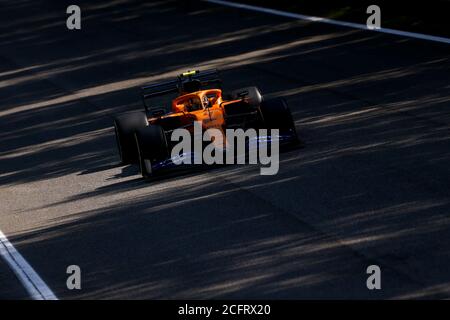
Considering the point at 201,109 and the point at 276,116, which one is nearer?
the point at 276,116

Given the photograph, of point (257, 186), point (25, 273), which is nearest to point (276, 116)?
point (257, 186)

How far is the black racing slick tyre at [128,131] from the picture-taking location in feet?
47.3

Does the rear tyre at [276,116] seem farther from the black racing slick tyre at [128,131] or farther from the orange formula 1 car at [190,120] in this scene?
the black racing slick tyre at [128,131]

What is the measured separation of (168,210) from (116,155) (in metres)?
3.43

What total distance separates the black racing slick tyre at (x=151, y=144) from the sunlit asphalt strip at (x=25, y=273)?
2062 mm

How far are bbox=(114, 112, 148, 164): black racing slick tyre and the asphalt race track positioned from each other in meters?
0.25

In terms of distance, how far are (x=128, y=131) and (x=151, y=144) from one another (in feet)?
2.78

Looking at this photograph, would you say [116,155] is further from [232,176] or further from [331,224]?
[331,224]

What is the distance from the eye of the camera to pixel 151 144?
1370 cm

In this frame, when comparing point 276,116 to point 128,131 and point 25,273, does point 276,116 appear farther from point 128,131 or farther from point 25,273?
point 25,273

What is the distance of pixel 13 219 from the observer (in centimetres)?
1337

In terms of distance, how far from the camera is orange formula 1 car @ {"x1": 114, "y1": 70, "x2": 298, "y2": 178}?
13750mm

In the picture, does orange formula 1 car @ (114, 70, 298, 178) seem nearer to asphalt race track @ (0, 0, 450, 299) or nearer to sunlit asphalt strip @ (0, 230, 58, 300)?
asphalt race track @ (0, 0, 450, 299)

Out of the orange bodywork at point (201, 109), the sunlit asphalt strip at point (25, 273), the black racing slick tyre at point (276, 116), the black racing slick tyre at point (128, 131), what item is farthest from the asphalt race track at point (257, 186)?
the orange bodywork at point (201, 109)
